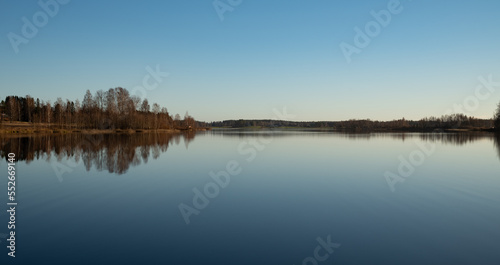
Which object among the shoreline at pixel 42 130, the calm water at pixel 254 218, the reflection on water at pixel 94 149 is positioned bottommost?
the calm water at pixel 254 218

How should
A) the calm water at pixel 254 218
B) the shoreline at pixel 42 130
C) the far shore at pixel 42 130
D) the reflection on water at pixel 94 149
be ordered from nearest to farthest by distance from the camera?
1. the calm water at pixel 254 218
2. the reflection on water at pixel 94 149
3. the shoreline at pixel 42 130
4. the far shore at pixel 42 130

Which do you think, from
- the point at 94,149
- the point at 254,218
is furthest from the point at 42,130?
the point at 254,218

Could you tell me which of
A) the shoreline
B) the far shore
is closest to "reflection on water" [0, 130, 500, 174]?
the shoreline

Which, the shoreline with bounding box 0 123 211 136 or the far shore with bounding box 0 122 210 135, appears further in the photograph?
the far shore with bounding box 0 122 210 135

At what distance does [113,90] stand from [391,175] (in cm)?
8031

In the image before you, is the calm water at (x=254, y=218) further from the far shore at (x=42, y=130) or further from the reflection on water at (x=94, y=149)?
the far shore at (x=42, y=130)

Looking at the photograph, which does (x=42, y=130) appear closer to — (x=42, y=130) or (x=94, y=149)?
(x=42, y=130)

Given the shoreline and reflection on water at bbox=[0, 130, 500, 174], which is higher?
the shoreline

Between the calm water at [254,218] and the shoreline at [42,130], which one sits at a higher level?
the shoreline at [42,130]

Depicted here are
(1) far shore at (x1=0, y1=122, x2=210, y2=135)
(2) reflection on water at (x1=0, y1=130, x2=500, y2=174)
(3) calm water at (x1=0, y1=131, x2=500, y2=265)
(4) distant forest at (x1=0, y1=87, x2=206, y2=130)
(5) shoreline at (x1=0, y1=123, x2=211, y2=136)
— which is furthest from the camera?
(4) distant forest at (x1=0, y1=87, x2=206, y2=130)

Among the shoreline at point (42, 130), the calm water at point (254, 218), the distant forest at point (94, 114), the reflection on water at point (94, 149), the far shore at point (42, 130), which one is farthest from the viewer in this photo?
the distant forest at point (94, 114)

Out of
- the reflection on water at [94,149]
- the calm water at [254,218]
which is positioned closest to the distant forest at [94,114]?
the reflection on water at [94,149]

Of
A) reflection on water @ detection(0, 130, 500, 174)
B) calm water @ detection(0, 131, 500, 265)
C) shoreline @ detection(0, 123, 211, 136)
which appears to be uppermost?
shoreline @ detection(0, 123, 211, 136)

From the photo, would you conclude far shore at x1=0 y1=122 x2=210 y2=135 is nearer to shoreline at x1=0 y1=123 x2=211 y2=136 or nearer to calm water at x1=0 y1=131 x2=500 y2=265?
shoreline at x1=0 y1=123 x2=211 y2=136
